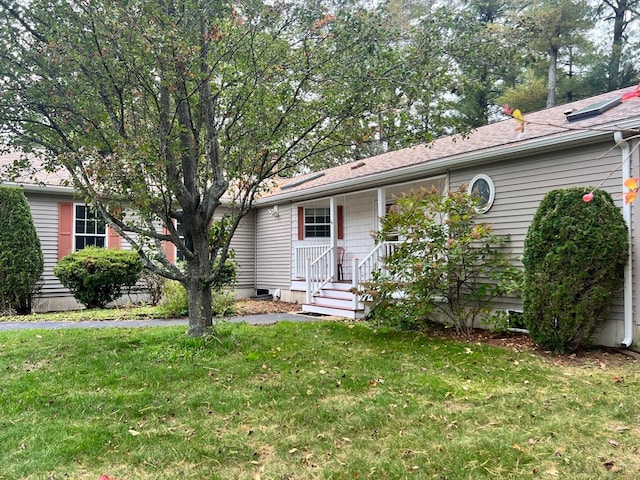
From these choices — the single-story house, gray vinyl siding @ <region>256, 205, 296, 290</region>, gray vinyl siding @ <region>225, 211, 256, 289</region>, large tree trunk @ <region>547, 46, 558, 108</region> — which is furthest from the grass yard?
large tree trunk @ <region>547, 46, 558, 108</region>

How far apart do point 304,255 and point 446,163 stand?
4805 mm

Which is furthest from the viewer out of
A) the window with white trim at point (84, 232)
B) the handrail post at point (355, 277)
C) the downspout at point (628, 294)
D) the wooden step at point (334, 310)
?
the window with white trim at point (84, 232)

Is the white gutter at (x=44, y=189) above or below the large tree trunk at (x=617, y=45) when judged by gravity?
below

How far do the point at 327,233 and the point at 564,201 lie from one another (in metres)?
6.98

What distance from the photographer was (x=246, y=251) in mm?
13344

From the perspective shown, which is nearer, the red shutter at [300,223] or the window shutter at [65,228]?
the window shutter at [65,228]

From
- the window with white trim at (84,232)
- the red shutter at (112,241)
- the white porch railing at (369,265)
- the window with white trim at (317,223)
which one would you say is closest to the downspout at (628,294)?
the white porch railing at (369,265)

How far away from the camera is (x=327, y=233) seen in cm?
1179

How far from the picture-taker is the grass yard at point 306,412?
110 inches

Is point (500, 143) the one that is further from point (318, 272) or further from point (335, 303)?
point (318, 272)

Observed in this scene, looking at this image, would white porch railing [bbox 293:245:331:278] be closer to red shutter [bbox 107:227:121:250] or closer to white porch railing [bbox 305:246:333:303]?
white porch railing [bbox 305:246:333:303]

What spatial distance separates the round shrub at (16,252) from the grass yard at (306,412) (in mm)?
4106

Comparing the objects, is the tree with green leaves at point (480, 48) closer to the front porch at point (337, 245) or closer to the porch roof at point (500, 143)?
the porch roof at point (500, 143)

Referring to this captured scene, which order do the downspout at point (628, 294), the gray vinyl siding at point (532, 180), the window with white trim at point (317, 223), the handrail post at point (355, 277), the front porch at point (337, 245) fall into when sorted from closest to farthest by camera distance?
the downspout at point (628, 294) → the gray vinyl siding at point (532, 180) → the handrail post at point (355, 277) → the front porch at point (337, 245) → the window with white trim at point (317, 223)
